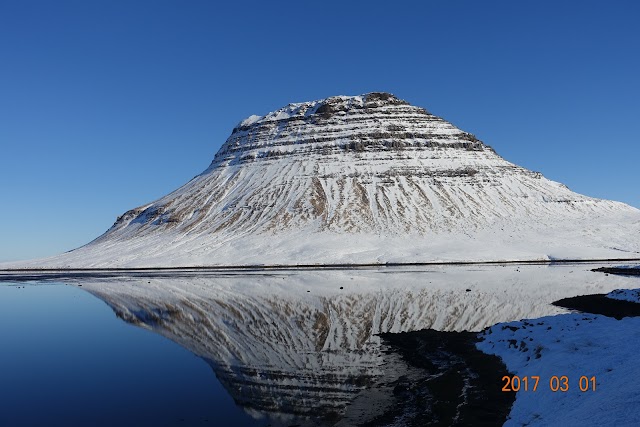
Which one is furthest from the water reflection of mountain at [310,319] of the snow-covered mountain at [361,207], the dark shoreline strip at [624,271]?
the snow-covered mountain at [361,207]

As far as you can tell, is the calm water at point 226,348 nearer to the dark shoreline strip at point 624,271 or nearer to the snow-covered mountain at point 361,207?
the dark shoreline strip at point 624,271

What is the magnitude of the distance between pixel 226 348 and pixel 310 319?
8922 millimetres

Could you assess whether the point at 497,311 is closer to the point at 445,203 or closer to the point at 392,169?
the point at 445,203

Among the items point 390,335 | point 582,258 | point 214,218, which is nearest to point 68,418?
point 390,335

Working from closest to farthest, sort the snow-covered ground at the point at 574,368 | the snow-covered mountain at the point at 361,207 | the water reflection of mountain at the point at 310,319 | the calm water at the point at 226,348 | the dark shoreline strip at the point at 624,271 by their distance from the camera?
the snow-covered ground at the point at 574,368, the calm water at the point at 226,348, the water reflection of mountain at the point at 310,319, the dark shoreline strip at the point at 624,271, the snow-covered mountain at the point at 361,207

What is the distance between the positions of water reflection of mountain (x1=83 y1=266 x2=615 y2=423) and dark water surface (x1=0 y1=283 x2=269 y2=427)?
3.87ft

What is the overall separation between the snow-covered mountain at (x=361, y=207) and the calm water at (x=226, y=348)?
5883 centimetres

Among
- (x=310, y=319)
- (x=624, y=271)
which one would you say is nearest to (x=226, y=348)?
(x=310, y=319)

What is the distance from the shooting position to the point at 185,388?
20.1m

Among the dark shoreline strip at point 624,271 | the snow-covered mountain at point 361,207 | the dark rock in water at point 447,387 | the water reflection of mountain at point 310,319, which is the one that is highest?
the snow-covered mountain at point 361,207

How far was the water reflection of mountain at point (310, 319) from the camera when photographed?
19.8 metres

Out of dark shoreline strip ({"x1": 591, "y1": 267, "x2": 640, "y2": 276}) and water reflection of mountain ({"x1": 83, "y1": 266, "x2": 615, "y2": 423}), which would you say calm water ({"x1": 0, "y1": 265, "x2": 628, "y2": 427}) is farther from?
dark shoreline strip ({"x1": 591, "y1": 267, "x2": 640, "y2": 276})

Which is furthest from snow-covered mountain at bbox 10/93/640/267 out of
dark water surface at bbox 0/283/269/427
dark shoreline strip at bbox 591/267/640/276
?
dark water surface at bbox 0/283/269/427

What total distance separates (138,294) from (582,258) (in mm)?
88774
